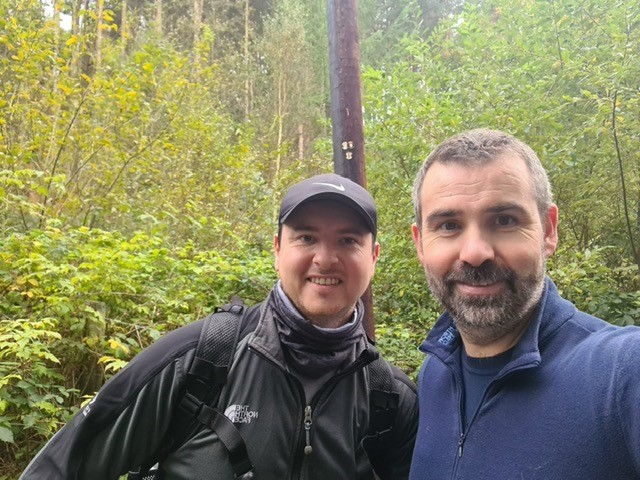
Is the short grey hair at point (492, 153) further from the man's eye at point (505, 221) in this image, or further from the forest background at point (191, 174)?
the forest background at point (191, 174)

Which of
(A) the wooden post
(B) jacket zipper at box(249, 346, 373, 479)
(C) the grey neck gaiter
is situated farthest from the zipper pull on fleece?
(A) the wooden post

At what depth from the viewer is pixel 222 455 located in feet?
5.90

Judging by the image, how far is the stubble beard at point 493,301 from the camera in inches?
60.4

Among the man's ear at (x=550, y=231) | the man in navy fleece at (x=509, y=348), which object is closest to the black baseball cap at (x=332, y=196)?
the man in navy fleece at (x=509, y=348)

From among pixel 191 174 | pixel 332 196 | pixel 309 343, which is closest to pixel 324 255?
pixel 332 196

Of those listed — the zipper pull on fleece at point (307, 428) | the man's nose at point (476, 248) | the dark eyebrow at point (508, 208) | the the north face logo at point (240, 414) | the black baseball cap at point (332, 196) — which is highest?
A: the black baseball cap at point (332, 196)

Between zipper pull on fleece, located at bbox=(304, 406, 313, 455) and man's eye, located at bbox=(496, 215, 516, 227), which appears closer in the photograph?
man's eye, located at bbox=(496, 215, 516, 227)

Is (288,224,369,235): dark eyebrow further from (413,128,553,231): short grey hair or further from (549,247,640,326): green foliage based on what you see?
(549,247,640,326): green foliage

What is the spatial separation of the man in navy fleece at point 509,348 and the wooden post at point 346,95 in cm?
126

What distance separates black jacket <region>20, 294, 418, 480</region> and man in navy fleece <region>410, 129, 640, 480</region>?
39 cm

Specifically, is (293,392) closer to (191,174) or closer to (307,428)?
(307,428)

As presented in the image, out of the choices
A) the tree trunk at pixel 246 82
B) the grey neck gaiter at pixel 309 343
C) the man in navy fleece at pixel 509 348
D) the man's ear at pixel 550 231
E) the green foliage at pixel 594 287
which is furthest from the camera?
the tree trunk at pixel 246 82

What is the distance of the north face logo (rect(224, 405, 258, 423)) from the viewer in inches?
72.5

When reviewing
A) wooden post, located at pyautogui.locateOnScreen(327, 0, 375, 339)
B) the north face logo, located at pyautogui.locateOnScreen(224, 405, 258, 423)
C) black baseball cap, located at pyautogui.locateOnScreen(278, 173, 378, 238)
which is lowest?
the north face logo, located at pyautogui.locateOnScreen(224, 405, 258, 423)
